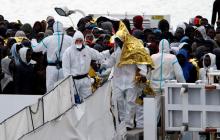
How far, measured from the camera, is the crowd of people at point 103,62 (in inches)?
A: 648

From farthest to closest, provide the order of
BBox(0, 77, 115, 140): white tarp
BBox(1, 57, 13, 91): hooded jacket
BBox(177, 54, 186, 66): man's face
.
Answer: BBox(1, 57, 13, 91): hooded jacket
BBox(177, 54, 186, 66): man's face
BBox(0, 77, 115, 140): white tarp

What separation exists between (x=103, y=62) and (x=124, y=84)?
515 mm

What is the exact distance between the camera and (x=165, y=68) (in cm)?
1648

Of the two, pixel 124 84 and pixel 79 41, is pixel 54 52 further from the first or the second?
pixel 124 84

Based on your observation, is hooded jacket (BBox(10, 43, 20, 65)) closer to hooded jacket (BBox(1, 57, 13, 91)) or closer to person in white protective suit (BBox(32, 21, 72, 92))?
hooded jacket (BBox(1, 57, 13, 91))

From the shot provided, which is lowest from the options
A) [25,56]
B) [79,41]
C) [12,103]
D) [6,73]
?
[12,103]

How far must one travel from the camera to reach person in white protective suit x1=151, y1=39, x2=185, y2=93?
1647 centimetres

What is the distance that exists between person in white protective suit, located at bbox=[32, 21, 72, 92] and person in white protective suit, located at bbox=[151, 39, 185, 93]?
60.1 inches

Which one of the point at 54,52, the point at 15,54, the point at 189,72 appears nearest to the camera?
the point at 189,72

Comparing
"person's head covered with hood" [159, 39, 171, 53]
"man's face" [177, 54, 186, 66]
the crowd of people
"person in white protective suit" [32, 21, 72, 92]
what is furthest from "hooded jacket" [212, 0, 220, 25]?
"person's head covered with hood" [159, 39, 171, 53]

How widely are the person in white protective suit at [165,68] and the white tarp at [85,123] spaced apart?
5.72 ft

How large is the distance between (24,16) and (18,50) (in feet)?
55.0

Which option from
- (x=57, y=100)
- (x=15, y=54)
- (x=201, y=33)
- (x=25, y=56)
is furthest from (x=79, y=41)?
(x=201, y=33)

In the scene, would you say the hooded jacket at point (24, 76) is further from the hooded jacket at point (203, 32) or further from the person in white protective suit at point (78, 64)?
the hooded jacket at point (203, 32)
